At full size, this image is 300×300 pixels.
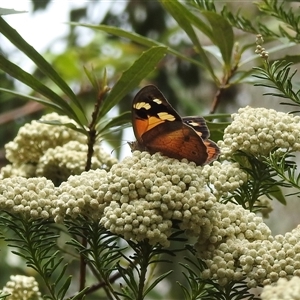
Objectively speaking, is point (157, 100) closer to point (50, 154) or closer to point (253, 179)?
point (253, 179)

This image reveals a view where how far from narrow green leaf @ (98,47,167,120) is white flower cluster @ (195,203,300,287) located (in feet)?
0.80

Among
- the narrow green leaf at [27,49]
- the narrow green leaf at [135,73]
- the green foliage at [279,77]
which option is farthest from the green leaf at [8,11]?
the green foliage at [279,77]

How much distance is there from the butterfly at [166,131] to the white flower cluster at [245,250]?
5 cm

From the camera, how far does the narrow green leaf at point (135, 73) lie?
669 mm

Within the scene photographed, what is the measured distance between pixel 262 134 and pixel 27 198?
22 cm

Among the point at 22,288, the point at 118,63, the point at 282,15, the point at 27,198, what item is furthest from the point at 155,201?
the point at 118,63

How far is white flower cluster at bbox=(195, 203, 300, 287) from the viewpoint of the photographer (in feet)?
1.45

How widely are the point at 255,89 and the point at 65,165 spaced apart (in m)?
1.75

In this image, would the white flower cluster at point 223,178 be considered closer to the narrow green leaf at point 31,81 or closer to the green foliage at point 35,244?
the green foliage at point 35,244

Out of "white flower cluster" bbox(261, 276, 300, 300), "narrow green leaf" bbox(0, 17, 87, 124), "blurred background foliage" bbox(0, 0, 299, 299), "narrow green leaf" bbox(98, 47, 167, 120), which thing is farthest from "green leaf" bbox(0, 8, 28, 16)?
"blurred background foliage" bbox(0, 0, 299, 299)

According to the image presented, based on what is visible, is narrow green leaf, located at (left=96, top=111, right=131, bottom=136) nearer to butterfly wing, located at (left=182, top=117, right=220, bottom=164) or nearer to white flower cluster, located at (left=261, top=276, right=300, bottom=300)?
butterfly wing, located at (left=182, top=117, right=220, bottom=164)

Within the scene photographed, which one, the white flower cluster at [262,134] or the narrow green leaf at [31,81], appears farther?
the narrow green leaf at [31,81]

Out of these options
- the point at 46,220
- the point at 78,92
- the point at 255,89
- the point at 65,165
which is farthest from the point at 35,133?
the point at 255,89

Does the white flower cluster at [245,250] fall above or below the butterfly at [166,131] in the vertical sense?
below
